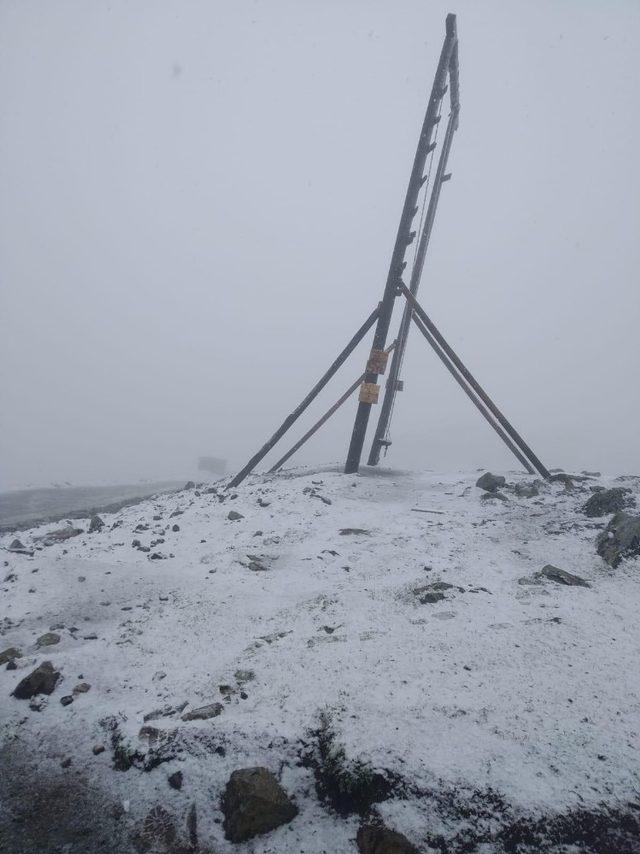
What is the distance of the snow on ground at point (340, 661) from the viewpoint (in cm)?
202

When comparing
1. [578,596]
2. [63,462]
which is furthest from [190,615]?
[63,462]

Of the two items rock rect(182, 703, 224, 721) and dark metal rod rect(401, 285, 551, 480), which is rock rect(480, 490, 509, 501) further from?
rock rect(182, 703, 224, 721)

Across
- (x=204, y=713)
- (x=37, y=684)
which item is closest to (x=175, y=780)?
(x=204, y=713)

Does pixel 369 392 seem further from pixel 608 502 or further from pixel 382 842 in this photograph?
pixel 382 842

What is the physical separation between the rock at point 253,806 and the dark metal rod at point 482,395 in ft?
17.8

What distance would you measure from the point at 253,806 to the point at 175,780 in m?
0.45

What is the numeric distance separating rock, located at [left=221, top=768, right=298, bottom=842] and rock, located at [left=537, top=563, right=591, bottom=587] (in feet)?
9.33

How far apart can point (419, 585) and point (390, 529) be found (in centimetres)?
139

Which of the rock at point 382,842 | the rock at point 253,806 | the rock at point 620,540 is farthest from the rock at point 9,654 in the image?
the rock at point 620,540

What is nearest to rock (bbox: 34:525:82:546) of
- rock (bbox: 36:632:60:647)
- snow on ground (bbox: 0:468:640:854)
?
snow on ground (bbox: 0:468:640:854)

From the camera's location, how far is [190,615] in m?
3.52

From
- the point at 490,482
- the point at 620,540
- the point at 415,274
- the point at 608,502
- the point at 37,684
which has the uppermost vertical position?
the point at 415,274

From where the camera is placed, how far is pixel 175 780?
2092 millimetres

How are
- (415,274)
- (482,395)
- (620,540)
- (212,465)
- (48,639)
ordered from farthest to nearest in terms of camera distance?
(212,465) < (415,274) < (482,395) < (620,540) < (48,639)
